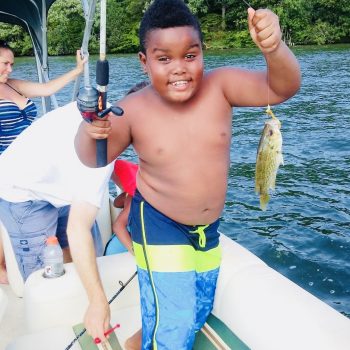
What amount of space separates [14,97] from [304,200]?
5.23 metres

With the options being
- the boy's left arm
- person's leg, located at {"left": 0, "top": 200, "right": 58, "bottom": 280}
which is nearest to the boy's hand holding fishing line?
the boy's left arm

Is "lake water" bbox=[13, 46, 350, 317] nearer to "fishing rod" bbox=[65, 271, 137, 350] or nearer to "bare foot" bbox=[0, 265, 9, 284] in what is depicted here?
"fishing rod" bbox=[65, 271, 137, 350]

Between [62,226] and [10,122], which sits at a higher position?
[10,122]

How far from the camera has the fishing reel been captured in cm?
200

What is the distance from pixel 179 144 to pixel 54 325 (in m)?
1.41

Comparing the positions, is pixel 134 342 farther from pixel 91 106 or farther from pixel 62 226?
pixel 91 106

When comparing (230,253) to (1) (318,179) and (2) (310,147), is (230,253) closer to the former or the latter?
(1) (318,179)

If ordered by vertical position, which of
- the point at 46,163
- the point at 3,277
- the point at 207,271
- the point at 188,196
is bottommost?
the point at 3,277

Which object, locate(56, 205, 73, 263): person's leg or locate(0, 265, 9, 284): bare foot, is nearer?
locate(56, 205, 73, 263): person's leg

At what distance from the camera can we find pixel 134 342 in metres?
2.84

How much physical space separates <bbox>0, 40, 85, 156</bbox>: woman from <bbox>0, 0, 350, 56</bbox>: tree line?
→ 30433 mm

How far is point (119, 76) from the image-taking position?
2306 centimetres

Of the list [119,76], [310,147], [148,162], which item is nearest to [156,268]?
[148,162]

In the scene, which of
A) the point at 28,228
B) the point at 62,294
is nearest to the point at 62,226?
the point at 28,228
